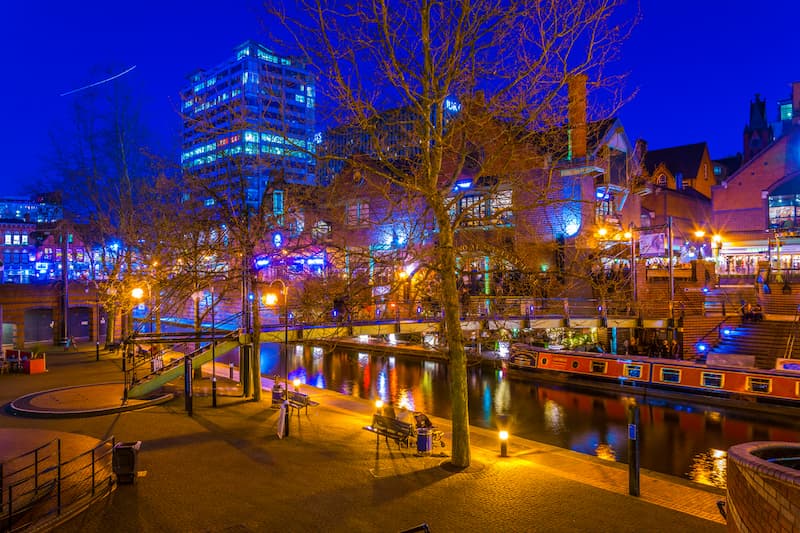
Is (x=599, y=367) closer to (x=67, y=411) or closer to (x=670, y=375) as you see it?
(x=670, y=375)

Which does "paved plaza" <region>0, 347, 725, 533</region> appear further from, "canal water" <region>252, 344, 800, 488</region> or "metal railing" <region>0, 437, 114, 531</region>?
"canal water" <region>252, 344, 800, 488</region>

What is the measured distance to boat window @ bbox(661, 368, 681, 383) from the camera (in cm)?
2894

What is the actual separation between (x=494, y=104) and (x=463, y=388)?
677 cm

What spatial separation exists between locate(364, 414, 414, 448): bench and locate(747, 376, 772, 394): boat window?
19656mm

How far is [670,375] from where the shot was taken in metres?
29.2

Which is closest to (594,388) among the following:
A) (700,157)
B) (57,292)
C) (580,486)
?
(580,486)

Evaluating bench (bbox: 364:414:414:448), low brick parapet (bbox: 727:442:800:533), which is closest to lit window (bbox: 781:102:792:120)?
bench (bbox: 364:414:414:448)

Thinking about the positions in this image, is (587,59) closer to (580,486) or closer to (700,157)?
(580,486)

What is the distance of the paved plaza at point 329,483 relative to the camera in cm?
1012

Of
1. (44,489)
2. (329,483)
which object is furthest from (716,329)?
(44,489)

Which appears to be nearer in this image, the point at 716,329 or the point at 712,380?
the point at 712,380

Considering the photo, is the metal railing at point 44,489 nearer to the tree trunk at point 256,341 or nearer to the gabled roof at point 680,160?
the tree trunk at point 256,341

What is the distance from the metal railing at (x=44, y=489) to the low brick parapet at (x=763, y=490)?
10.2 metres

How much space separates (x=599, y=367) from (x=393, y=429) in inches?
797
